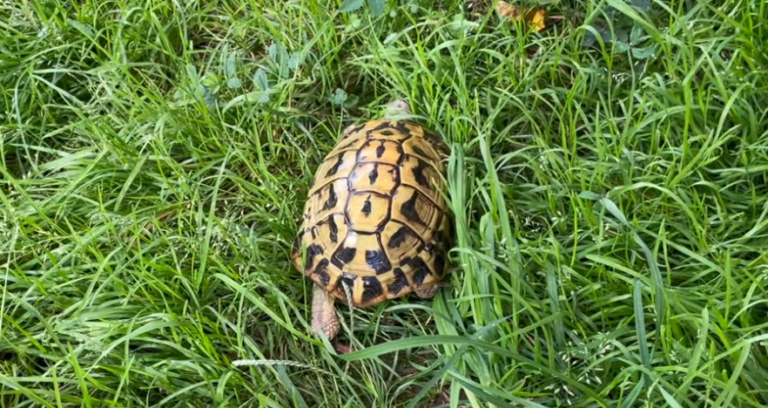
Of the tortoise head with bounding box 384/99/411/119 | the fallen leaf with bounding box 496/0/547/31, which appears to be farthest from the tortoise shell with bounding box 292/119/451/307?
the fallen leaf with bounding box 496/0/547/31

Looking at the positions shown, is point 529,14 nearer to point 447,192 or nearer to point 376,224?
point 447,192

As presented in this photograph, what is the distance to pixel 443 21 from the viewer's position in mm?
2355

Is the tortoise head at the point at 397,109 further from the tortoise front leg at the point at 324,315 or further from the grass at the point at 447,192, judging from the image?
the tortoise front leg at the point at 324,315

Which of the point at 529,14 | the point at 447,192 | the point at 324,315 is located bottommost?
the point at 324,315

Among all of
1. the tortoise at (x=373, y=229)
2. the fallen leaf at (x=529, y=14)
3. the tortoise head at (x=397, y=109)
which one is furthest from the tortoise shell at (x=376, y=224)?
the fallen leaf at (x=529, y=14)

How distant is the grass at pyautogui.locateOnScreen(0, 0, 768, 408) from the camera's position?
1744mm

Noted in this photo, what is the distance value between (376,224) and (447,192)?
0.29 metres

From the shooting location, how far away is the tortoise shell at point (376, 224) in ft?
6.39

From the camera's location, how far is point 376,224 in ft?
6.41

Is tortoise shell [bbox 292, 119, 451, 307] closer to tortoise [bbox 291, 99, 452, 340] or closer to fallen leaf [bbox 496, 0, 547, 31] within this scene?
tortoise [bbox 291, 99, 452, 340]

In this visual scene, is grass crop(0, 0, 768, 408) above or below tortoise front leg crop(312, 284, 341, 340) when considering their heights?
above

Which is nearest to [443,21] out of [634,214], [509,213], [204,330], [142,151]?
[509,213]

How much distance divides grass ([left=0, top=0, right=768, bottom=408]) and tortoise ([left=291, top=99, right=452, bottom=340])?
80mm

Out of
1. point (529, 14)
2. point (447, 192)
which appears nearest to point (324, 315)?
point (447, 192)
